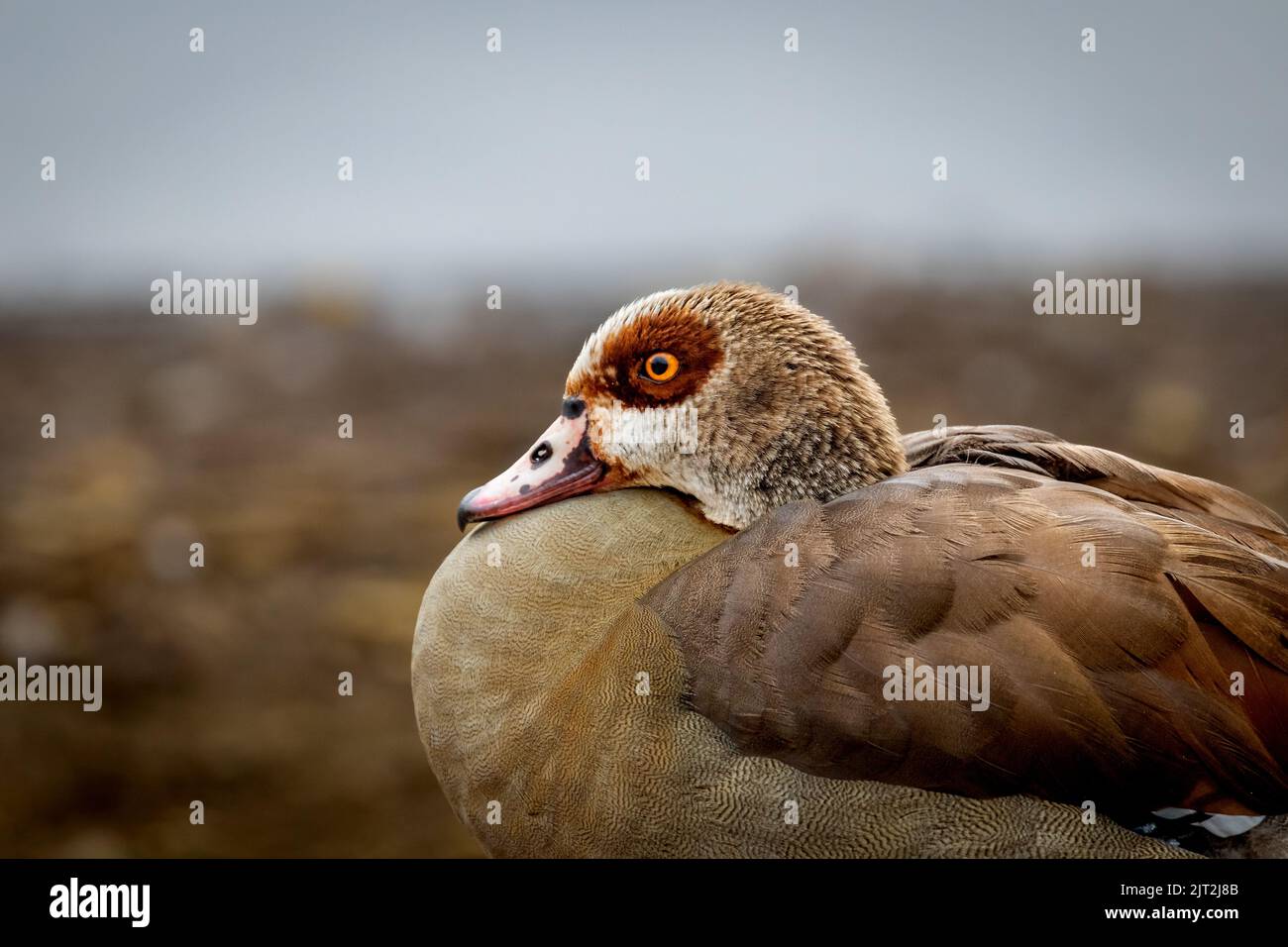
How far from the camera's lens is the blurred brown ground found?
3.44 meters

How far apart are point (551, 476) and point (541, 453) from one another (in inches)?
1.8

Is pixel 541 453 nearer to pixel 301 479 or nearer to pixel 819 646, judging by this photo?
pixel 819 646

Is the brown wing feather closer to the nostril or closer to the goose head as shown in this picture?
the goose head

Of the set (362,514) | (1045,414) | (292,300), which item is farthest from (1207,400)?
(292,300)

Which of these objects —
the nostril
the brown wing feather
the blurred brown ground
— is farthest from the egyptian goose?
the blurred brown ground

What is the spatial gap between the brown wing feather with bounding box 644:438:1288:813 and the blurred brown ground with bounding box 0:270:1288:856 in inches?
72.9

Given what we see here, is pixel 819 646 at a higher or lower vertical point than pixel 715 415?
lower

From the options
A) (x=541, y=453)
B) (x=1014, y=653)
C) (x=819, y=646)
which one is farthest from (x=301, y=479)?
(x=1014, y=653)

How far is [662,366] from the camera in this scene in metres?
1.92

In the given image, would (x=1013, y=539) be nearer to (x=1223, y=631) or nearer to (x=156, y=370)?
(x=1223, y=631)

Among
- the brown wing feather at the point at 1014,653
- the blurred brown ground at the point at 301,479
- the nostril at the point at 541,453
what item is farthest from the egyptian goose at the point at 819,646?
the blurred brown ground at the point at 301,479

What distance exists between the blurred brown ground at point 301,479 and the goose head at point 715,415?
1.68 metres

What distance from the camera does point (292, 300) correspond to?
605cm
